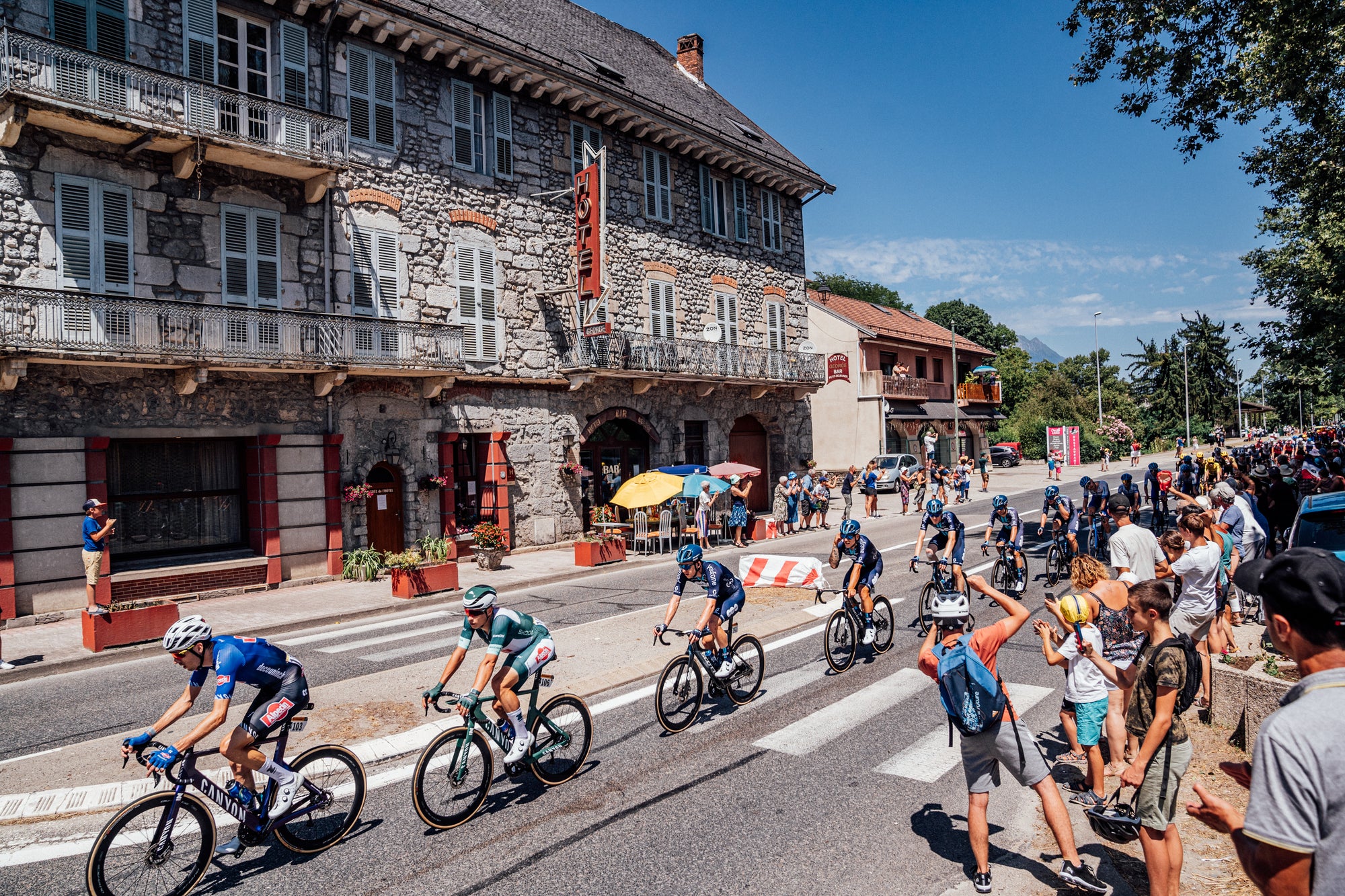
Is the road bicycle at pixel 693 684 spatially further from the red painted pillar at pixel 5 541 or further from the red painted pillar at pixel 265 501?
the red painted pillar at pixel 5 541

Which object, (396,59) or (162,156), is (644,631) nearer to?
(162,156)

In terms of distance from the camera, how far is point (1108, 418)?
61906mm

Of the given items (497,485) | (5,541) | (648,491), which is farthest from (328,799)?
(497,485)

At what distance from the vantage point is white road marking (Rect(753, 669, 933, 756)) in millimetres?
7227

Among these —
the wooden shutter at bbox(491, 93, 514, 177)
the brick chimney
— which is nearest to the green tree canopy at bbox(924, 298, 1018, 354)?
the brick chimney

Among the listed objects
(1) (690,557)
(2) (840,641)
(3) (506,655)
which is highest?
(1) (690,557)

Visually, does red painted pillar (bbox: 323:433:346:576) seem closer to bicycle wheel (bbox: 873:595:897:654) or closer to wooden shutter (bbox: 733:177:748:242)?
bicycle wheel (bbox: 873:595:897:654)

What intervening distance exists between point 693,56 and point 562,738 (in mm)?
32778

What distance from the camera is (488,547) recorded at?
18.2m

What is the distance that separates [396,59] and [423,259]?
465 cm

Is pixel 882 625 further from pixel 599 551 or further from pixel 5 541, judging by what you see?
pixel 5 541

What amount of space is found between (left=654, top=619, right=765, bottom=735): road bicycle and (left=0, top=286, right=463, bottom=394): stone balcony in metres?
11.7

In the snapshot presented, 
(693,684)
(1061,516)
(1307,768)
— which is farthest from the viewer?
(1061,516)

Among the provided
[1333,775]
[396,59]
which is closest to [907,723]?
[1333,775]
